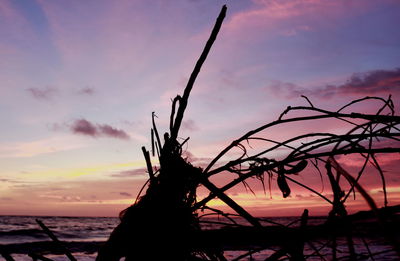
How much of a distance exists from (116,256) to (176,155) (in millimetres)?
364

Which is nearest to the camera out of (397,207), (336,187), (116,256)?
(397,207)

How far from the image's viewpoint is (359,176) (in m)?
0.91

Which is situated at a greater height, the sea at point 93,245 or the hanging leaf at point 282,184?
the hanging leaf at point 282,184

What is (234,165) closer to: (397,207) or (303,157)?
(303,157)

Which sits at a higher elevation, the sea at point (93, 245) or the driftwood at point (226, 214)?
the driftwood at point (226, 214)

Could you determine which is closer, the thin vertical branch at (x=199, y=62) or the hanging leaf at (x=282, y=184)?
the thin vertical branch at (x=199, y=62)

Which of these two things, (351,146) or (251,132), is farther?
(251,132)

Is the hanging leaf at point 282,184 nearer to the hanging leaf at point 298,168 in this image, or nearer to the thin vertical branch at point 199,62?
the hanging leaf at point 298,168

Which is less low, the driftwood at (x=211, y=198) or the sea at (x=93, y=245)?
the driftwood at (x=211, y=198)

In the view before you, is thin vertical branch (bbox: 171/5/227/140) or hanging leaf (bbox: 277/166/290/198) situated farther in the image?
hanging leaf (bbox: 277/166/290/198)

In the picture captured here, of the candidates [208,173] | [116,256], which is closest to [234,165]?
[208,173]

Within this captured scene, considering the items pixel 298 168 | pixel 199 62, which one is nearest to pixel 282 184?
pixel 298 168

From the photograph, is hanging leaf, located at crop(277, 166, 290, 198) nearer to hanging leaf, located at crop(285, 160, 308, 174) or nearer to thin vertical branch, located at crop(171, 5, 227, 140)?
hanging leaf, located at crop(285, 160, 308, 174)

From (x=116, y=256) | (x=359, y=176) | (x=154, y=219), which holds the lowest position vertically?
(x=116, y=256)
